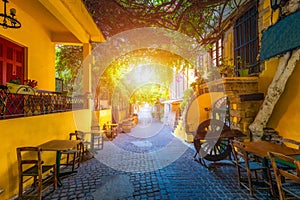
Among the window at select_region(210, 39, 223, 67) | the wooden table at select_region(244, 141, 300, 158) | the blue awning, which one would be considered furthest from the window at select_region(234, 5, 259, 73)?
the wooden table at select_region(244, 141, 300, 158)

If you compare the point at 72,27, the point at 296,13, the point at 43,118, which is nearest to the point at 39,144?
the point at 43,118

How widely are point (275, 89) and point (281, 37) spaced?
1175 millimetres

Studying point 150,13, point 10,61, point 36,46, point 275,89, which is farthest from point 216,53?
point 10,61

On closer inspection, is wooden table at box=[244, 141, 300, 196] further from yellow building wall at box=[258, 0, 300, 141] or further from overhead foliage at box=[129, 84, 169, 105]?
overhead foliage at box=[129, 84, 169, 105]

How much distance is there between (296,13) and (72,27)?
5763 mm

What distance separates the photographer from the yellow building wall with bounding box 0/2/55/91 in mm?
5174

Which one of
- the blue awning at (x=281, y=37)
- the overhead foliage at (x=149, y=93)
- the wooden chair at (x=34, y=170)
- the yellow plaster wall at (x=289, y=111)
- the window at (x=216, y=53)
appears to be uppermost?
the window at (x=216, y=53)

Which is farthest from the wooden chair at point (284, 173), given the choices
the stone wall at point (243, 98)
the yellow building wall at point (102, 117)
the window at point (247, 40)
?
the yellow building wall at point (102, 117)

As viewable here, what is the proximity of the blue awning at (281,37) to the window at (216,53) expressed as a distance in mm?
3072

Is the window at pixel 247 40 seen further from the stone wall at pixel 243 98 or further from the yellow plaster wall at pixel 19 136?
the yellow plaster wall at pixel 19 136

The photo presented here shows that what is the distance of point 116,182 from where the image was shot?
3.84 metres

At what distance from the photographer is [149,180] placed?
3941 millimetres

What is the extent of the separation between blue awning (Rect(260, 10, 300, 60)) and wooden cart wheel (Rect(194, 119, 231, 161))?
2195 mm

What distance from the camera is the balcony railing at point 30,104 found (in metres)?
3.24
